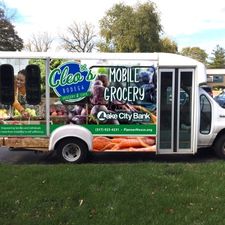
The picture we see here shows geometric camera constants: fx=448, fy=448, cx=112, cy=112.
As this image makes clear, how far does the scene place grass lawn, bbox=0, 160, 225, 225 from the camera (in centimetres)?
543

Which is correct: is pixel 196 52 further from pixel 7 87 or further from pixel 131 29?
pixel 7 87

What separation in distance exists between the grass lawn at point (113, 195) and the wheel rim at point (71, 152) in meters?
1.81

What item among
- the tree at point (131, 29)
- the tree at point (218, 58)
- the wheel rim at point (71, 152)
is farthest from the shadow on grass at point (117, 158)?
the tree at point (218, 58)

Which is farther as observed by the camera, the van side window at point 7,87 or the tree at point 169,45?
the tree at point 169,45

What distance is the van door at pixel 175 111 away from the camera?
9.73 meters

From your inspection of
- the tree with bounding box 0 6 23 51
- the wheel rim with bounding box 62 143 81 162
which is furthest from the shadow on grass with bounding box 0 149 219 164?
the tree with bounding box 0 6 23 51

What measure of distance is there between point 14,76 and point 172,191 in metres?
4.74

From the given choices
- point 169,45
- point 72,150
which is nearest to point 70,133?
point 72,150

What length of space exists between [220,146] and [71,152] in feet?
11.1

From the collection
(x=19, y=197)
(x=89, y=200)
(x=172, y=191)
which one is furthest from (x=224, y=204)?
(x=19, y=197)

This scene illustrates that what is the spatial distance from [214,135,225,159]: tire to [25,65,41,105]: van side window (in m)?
4.11

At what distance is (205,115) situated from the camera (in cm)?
1014

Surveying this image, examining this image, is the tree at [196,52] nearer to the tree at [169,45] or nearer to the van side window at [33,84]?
the tree at [169,45]

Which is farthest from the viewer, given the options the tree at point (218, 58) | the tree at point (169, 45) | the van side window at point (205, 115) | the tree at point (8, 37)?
the tree at point (218, 58)
